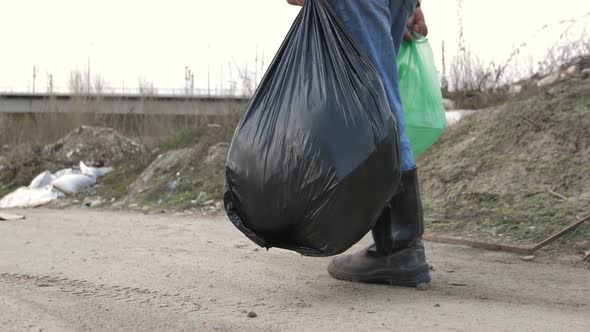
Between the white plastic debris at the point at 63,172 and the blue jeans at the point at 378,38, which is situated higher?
the blue jeans at the point at 378,38

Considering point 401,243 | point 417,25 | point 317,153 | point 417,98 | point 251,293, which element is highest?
point 417,25

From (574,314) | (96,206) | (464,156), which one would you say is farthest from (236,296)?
(96,206)

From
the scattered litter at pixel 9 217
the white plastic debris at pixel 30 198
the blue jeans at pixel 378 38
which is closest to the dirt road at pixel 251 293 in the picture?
the blue jeans at pixel 378 38

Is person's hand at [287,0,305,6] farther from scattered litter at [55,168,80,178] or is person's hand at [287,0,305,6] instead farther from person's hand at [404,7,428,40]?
Result: scattered litter at [55,168,80,178]

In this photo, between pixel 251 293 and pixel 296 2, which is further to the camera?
pixel 296 2

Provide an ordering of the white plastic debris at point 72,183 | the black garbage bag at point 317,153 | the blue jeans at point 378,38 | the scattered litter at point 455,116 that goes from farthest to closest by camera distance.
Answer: the white plastic debris at point 72,183
the scattered litter at point 455,116
the blue jeans at point 378,38
the black garbage bag at point 317,153

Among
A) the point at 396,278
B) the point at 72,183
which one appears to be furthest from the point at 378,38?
the point at 72,183

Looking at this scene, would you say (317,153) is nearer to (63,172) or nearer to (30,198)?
(30,198)

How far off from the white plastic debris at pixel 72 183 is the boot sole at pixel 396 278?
5204 mm

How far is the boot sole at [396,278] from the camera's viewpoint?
2.06 meters

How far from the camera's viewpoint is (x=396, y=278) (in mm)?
2068

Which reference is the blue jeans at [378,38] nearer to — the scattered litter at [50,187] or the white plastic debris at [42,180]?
the scattered litter at [50,187]

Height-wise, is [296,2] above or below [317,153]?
above

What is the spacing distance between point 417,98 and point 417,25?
0.96ft
